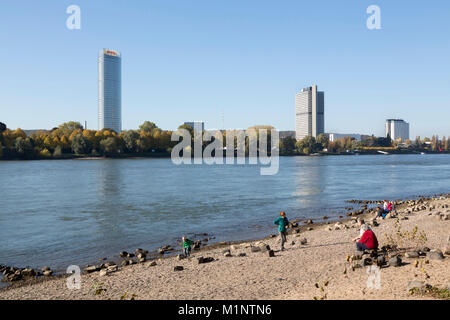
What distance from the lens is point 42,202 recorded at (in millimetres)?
45000

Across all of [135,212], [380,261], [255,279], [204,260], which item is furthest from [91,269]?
[135,212]

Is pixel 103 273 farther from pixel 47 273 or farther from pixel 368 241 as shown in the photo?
pixel 368 241

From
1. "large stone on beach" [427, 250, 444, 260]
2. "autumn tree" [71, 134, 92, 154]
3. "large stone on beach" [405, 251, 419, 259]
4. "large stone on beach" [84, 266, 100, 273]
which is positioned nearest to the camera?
"large stone on beach" [427, 250, 444, 260]

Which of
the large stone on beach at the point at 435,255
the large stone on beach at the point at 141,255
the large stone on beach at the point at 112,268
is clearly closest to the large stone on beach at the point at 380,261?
the large stone on beach at the point at 435,255

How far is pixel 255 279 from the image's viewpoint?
15641 millimetres

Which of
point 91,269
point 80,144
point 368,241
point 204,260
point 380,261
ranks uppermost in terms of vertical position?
point 80,144

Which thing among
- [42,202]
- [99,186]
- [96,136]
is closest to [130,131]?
[96,136]

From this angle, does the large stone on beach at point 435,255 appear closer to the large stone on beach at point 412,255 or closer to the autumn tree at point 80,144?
the large stone on beach at point 412,255

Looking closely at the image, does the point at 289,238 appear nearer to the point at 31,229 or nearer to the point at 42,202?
the point at 31,229

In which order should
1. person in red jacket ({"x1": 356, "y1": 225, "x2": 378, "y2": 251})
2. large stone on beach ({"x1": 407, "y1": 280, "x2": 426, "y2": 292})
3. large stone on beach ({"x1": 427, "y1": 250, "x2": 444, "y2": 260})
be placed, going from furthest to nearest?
person in red jacket ({"x1": 356, "y1": 225, "x2": 378, "y2": 251}) < large stone on beach ({"x1": 427, "y1": 250, "x2": 444, "y2": 260}) < large stone on beach ({"x1": 407, "y1": 280, "x2": 426, "y2": 292})

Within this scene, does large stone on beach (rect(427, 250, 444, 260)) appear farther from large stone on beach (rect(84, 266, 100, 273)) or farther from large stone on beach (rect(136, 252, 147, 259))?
large stone on beach (rect(84, 266, 100, 273))

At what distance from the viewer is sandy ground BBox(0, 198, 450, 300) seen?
13.2m

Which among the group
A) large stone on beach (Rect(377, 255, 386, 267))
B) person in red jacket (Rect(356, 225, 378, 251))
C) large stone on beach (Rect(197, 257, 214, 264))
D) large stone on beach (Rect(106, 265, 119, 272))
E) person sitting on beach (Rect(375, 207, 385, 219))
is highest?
person in red jacket (Rect(356, 225, 378, 251))

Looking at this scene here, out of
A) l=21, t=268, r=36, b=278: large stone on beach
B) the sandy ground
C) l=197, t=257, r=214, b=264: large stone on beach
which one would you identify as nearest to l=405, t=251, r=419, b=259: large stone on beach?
the sandy ground
